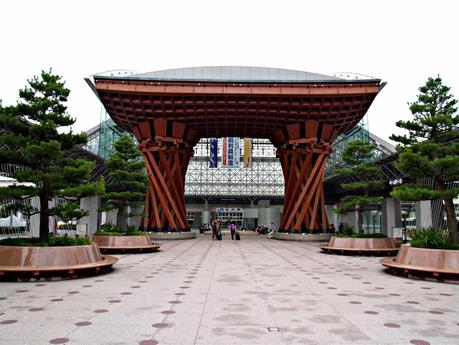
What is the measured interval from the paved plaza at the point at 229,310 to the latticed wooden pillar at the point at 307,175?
20.2 meters

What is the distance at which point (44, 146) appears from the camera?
10945 mm

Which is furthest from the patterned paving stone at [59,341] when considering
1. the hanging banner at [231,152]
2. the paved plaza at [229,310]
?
the hanging banner at [231,152]

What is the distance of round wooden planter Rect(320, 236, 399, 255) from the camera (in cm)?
1809

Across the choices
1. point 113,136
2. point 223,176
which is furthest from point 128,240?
point 223,176

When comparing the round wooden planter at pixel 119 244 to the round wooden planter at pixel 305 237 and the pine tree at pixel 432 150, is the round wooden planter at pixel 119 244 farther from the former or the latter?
the round wooden planter at pixel 305 237

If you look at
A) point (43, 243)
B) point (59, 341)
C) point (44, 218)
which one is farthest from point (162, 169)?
point (59, 341)

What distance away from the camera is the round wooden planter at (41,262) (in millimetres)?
9891

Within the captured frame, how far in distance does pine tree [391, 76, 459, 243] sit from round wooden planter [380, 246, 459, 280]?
173cm

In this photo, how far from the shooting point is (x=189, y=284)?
9.93 meters

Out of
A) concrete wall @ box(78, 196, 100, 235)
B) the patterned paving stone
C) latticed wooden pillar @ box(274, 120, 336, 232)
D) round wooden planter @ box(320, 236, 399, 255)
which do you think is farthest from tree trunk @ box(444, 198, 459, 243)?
concrete wall @ box(78, 196, 100, 235)

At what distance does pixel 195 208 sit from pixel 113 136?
22.7m

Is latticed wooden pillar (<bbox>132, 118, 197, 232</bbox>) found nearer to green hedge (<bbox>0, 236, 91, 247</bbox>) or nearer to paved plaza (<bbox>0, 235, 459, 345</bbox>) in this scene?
green hedge (<bbox>0, 236, 91, 247</bbox>)

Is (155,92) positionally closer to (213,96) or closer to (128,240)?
(213,96)

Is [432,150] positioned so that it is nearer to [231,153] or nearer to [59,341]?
[59,341]
